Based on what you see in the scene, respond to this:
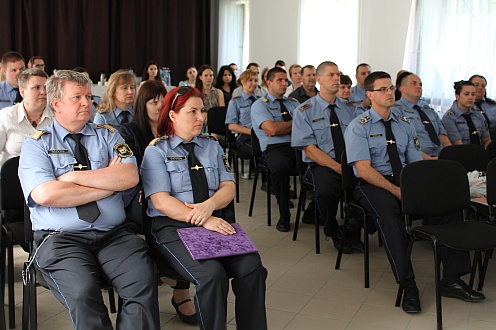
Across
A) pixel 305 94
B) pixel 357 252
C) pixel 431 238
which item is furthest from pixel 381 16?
pixel 431 238

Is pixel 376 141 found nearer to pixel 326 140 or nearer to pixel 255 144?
pixel 326 140

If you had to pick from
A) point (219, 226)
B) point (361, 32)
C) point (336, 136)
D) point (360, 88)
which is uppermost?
point (361, 32)

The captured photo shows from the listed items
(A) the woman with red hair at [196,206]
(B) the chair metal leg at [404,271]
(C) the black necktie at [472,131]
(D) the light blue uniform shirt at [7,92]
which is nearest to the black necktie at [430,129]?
(C) the black necktie at [472,131]

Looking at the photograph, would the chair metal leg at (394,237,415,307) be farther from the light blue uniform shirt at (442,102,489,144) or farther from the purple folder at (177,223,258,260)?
the light blue uniform shirt at (442,102,489,144)

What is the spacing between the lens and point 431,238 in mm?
2990

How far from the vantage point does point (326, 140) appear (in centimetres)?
459

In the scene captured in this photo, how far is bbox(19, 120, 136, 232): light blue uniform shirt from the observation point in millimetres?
2447

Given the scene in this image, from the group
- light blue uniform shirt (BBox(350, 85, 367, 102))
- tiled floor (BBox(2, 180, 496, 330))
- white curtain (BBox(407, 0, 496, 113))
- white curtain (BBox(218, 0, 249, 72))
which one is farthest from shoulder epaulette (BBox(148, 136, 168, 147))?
white curtain (BBox(218, 0, 249, 72))

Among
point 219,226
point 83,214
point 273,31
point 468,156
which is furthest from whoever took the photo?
point 273,31

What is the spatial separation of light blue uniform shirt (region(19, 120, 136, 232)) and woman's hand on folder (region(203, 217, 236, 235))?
0.38 m

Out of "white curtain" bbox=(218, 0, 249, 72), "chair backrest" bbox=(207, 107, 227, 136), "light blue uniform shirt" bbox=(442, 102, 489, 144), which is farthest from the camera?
"white curtain" bbox=(218, 0, 249, 72)

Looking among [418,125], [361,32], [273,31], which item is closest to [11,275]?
[418,125]

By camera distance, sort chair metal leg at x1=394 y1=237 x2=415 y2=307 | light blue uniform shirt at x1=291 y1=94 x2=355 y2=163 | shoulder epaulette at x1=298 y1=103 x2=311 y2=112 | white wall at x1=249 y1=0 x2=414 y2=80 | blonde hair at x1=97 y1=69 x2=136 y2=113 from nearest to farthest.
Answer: chair metal leg at x1=394 y1=237 x2=415 y2=307 → blonde hair at x1=97 y1=69 x2=136 y2=113 → light blue uniform shirt at x1=291 y1=94 x2=355 y2=163 → shoulder epaulette at x1=298 y1=103 x2=311 y2=112 → white wall at x1=249 y1=0 x2=414 y2=80

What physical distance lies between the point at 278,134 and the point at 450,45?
14.8ft
